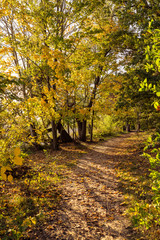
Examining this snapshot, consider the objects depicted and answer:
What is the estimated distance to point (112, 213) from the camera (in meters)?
3.77

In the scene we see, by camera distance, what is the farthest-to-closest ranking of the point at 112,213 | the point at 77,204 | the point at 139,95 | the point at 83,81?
the point at 83,81
the point at 139,95
the point at 77,204
the point at 112,213

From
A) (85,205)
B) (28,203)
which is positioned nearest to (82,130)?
(85,205)

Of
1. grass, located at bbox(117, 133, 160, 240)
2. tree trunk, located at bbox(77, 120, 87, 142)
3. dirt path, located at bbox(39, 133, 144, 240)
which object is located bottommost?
dirt path, located at bbox(39, 133, 144, 240)

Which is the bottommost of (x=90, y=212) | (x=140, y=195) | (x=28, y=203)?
(x=90, y=212)

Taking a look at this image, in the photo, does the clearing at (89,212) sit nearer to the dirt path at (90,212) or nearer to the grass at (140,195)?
the dirt path at (90,212)

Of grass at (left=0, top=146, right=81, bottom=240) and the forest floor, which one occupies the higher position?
grass at (left=0, top=146, right=81, bottom=240)

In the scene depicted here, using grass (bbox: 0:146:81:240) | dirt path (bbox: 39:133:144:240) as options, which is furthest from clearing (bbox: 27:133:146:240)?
grass (bbox: 0:146:81:240)

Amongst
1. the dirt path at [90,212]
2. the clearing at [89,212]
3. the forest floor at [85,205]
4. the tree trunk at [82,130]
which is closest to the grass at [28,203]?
the forest floor at [85,205]

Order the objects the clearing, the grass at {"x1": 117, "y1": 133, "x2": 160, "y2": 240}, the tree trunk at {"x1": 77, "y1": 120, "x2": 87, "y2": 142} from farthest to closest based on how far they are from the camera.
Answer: the tree trunk at {"x1": 77, "y1": 120, "x2": 87, "y2": 142}
the clearing
the grass at {"x1": 117, "y1": 133, "x2": 160, "y2": 240}

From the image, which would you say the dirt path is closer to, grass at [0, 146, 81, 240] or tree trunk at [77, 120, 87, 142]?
grass at [0, 146, 81, 240]

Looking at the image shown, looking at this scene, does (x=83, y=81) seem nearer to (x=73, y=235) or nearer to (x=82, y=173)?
(x=82, y=173)

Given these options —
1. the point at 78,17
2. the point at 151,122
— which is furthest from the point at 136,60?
the point at 78,17

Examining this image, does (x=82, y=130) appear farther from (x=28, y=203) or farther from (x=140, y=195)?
(x=140, y=195)

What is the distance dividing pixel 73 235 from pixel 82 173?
11.3 ft
